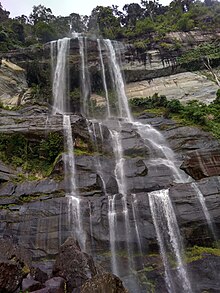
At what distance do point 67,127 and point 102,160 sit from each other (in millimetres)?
3715

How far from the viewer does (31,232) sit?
14289 millimetres

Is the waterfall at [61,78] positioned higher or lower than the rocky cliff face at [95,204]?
higher

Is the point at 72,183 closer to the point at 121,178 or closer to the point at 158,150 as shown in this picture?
the point at 121,178

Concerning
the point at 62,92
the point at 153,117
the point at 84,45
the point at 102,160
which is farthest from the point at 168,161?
the point at 84,45

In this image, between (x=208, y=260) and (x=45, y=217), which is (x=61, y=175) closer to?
(x=45, y=217)

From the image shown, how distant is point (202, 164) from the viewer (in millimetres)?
16969

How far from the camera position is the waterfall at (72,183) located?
14321 millimetres

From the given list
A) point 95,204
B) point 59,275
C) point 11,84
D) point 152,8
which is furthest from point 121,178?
point 152,8

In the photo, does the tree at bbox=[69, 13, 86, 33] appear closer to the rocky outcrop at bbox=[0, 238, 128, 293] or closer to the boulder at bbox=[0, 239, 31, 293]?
the rocky outcrop at bbox=[0, 238, 128, 293]

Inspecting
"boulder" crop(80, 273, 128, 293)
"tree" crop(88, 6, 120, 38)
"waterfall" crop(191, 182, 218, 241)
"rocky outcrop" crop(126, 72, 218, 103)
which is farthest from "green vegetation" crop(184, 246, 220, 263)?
"tree" crop(88, 6, 120, 38)

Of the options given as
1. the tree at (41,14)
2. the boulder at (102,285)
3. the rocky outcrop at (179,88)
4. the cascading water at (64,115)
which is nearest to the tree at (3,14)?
the tree at (41,14)

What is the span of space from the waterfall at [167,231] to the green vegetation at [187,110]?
31.9ft

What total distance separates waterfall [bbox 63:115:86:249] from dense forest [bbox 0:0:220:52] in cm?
1814

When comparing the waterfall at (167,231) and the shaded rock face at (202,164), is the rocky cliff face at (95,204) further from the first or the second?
the waterfall at (167,231)
